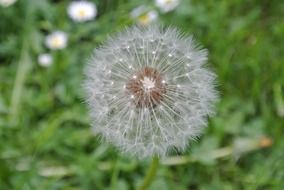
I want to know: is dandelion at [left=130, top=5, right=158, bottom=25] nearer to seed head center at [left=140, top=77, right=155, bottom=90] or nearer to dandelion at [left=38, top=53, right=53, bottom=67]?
dandelion at [left=38, top=53, right=53, bottom=67]

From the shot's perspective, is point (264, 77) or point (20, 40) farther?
point (20, 40)

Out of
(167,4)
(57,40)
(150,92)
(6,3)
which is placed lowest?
(150,92)

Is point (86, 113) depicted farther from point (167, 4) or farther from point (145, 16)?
point (167, 4)

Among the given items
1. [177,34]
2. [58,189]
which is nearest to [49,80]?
[58,189]

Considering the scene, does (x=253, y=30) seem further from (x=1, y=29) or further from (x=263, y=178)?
(x=1, y=29)

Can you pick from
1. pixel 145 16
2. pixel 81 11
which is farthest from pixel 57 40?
pixel 145 16
